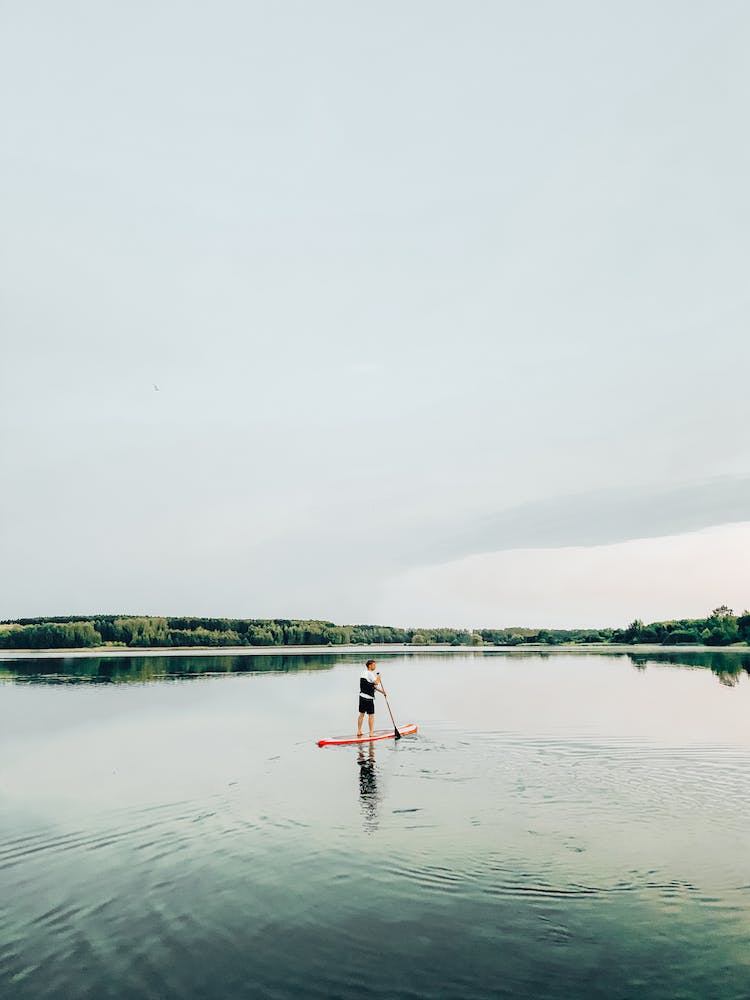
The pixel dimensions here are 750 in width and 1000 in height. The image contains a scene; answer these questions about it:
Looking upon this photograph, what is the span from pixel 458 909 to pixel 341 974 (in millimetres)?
2983

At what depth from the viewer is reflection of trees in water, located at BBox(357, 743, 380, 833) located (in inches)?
704

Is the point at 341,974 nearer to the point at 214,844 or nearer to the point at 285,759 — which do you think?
the point at 214,844

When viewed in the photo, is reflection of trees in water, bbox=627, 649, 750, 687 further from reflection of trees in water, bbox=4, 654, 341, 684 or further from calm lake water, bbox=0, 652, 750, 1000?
reflection of trees in water, bbox=4, 654, 341, 684

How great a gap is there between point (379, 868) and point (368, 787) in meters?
8.26

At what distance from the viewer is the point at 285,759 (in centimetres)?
2759

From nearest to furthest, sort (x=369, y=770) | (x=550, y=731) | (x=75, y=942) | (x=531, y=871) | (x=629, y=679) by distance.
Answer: (x=75, y=942) < (x=531, y=871) < (x=369, y=770) < (x=550, y=731) < (x=629, y=679)

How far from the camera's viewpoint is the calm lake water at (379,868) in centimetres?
971

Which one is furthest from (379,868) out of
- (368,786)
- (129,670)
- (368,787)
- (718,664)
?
(718,664)

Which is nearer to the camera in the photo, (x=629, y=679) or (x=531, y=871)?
(x=531, y=871)

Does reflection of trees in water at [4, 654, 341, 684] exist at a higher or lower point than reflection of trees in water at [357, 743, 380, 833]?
higher

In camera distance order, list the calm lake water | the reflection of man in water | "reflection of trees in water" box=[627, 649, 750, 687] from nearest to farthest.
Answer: the calm lake water, the reflection of man in water, "reflection of trees in water" box=[627, 649, 750, 687]

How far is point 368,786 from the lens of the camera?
2230cm

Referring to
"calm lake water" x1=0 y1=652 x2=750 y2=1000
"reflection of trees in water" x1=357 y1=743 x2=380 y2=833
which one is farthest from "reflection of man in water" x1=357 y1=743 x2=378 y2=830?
"calm lake water" x1=0 y1=652 x2=750 y2=1000

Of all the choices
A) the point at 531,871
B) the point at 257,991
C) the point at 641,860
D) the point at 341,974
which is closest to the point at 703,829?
the point at 641,860
